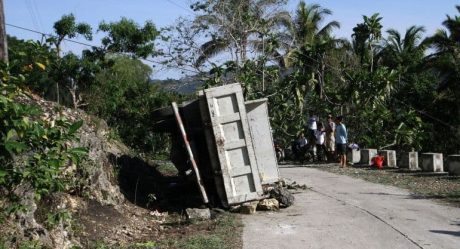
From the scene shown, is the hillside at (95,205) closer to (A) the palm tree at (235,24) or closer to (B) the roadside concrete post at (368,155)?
(B) the roadside concrete post at (368,155)

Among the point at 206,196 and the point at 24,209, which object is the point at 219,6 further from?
the point at 24,209

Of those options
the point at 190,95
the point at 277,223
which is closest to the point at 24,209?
the point at 277,223

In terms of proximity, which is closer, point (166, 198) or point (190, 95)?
point (166, 198)

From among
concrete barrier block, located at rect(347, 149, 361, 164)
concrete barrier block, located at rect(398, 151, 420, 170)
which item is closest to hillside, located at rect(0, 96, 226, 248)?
concrete barrier block, located at rect(398, 151, 420, 170)

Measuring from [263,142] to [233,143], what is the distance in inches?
Result: 54.0

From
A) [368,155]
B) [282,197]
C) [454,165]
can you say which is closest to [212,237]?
[282,197]

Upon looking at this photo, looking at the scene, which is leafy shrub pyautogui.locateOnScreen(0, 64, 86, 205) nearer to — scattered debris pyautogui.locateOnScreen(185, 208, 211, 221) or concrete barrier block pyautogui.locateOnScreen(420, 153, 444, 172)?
scattered debris pyautogui.locateOnScreen(185, 208, 211, 221)

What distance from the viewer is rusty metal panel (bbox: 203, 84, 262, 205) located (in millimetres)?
9617

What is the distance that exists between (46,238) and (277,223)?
3865 millimetres

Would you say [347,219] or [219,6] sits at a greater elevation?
[219,6]

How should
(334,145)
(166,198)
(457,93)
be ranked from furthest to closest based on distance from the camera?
(457,93) → (334,145) → (166,198)

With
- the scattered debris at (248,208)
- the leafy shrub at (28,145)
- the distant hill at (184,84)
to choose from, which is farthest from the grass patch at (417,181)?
the distant hill at (184,84)

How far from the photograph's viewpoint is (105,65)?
888 inches

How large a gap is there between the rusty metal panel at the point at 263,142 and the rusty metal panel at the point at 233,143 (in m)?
1.05
